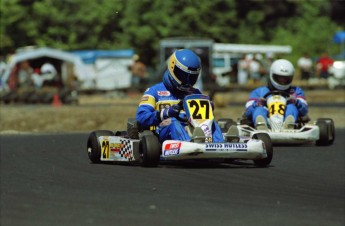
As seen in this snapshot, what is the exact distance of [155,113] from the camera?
11164mm

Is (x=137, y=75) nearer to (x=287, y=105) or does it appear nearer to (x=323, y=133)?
(x=287, y=105)

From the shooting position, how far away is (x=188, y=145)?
10.3 meters

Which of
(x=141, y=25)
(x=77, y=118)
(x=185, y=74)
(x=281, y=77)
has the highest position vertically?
(x=141, y=25)

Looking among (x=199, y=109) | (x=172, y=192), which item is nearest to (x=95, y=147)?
(x=199, y=109)

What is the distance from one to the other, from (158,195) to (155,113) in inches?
116

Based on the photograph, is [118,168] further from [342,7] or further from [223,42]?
[342,7]

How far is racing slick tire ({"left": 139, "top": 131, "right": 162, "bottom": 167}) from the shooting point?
10.5m

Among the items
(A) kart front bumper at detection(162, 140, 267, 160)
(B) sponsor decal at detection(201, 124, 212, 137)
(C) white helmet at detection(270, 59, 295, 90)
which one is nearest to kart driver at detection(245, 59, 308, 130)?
(C) white helmet at detection(270, 59, 295, 90)

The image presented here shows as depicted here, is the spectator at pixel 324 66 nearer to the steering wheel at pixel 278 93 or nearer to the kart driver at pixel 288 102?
the kart driver at pixel 288 102

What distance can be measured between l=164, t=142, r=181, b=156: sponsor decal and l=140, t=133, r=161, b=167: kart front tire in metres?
0.08

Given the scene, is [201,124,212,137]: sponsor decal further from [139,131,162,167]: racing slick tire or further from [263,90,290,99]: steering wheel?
[263,90,290,99]: steering wheel

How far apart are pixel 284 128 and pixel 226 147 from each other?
4139mm

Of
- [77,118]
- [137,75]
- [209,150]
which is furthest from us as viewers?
[137,75]

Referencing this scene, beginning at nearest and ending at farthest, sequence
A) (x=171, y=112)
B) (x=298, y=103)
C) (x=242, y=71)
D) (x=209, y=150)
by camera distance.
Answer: (x=209, y=150) < (x=171, y=112) < (x=298, y=103) < (x=242, y=71)
